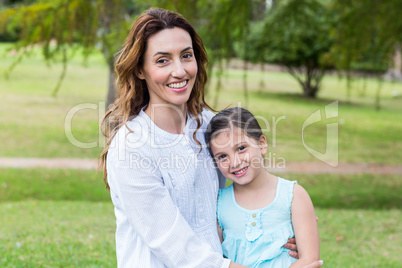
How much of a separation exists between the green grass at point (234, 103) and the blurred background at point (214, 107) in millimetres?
98

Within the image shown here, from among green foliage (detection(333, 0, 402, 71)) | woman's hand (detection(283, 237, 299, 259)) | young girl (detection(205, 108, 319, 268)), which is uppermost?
green foliage (detection(333, 0, 402, 71))

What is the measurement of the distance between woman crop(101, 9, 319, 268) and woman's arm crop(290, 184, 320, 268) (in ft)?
1.24

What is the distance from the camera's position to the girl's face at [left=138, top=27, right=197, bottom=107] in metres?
2.33

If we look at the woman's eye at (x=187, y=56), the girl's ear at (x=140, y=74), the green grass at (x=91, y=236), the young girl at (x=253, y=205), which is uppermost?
the woman's eye at (x=187, y=56)

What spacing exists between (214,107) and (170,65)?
4.04 m

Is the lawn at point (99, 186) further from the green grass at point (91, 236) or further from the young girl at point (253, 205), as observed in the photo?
the young girl at point (253, 205)

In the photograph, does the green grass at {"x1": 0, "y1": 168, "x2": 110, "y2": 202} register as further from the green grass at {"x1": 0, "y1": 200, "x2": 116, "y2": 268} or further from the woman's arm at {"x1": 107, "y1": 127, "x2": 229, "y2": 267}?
the woman's arm at {"x1": 107, "y1": 127, "x2": 229, "y2": 267}

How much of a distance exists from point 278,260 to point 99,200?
266 inches

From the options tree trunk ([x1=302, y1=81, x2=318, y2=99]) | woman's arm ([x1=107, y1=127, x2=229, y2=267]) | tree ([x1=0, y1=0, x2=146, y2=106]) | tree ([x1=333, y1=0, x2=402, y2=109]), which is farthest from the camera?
tree trunk ([x1=302, y1=81, x2=318, y2=99])

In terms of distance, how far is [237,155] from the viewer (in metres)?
2.49

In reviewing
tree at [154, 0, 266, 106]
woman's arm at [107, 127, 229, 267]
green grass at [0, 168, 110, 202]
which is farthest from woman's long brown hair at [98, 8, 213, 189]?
green grass at [0, 168, 110, 202]

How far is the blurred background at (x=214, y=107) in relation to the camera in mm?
5844

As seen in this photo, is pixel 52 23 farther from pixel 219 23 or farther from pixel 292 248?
pixel 292 248

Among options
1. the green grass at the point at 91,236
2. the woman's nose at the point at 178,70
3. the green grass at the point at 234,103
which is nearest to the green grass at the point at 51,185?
the green grass at the point at 91,236
